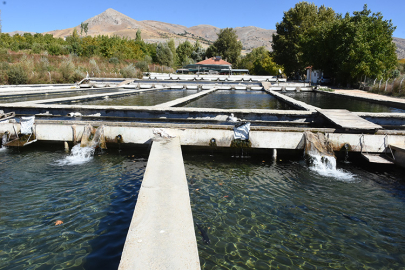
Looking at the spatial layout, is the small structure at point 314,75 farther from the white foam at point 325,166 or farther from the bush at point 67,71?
the white foam at point 325,166

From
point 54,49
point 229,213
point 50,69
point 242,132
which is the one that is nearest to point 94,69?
point 50,69

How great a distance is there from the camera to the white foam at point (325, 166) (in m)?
6.42

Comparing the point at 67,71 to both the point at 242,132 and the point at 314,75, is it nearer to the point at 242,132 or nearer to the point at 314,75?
the point at 242,132

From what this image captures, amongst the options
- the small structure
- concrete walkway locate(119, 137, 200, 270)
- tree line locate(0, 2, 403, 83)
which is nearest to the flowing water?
concrete walkway locate(119, 137, 200, 270)

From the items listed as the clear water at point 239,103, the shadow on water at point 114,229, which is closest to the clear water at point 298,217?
the shadow on water at point 114,229

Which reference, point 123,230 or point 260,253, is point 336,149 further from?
point 123,230

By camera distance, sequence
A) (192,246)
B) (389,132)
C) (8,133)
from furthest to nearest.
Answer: (8,133)
(389,132)
(192,246)

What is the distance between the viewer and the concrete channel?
9.22 feet

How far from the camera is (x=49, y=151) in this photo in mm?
7789

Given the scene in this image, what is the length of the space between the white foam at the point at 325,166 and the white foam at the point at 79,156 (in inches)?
225

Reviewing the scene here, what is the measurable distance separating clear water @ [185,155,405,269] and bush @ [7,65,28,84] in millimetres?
24030

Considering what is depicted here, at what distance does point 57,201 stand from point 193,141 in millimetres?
3673

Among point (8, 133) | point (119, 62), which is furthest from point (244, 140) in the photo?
point (119, 62)

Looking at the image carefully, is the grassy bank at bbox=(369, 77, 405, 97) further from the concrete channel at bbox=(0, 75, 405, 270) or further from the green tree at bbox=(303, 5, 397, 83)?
the concrete channel at bbox=(0, 75, 405, 270)
